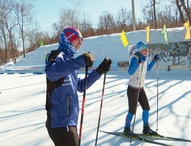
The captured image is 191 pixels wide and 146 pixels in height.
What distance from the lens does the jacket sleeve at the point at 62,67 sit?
1.90 metres

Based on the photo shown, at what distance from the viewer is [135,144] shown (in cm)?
392

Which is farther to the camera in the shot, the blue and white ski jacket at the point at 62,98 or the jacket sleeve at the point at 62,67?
the blue and white ski jacket at the point at 62,98

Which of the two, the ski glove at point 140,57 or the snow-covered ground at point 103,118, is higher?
the ski glove at point 140,57

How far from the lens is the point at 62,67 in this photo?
6.24 ft

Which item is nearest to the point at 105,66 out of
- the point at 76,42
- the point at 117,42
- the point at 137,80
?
the point at 76,42

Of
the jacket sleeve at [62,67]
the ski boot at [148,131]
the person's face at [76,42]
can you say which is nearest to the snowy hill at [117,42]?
the ski boot at [148,131]


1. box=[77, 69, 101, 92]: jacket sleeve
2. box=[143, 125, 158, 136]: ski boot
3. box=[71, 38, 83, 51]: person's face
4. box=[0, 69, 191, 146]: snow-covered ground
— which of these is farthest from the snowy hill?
box=[71, 38, 83, 51]: person's face

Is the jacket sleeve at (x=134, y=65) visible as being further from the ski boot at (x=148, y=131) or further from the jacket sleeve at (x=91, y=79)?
the jacket sleeve at (x=91, y=79)

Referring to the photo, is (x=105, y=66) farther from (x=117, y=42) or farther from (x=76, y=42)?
(x=117, y=42)

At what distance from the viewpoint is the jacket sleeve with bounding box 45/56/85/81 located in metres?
1.90

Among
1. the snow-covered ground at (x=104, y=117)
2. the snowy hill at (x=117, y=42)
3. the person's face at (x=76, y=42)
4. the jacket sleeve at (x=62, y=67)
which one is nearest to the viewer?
the jacket sleeve at (x=62, y=67)

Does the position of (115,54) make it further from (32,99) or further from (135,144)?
(135,144)

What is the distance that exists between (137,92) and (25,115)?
343cm

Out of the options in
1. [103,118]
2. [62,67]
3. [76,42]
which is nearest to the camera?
[62,67]
